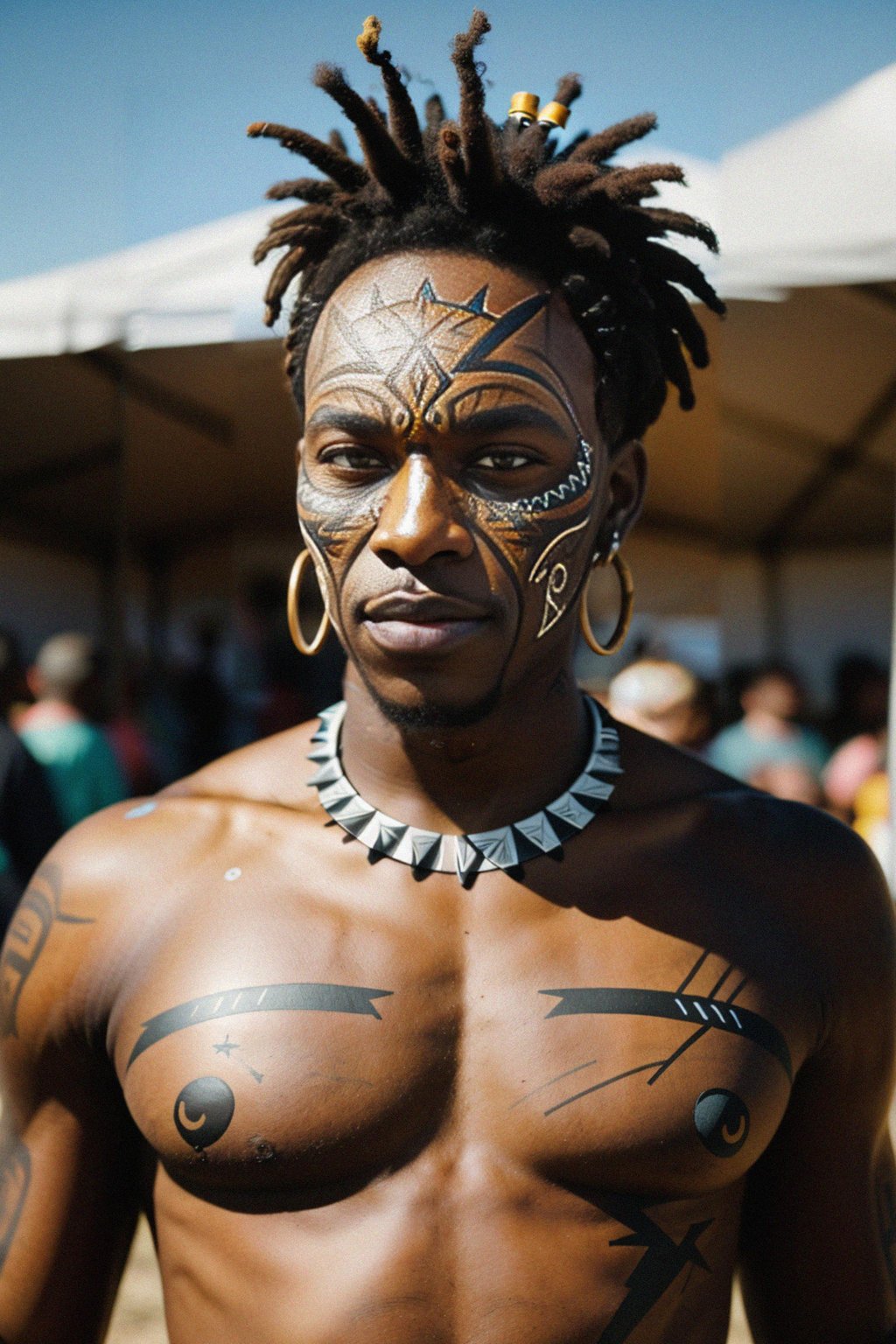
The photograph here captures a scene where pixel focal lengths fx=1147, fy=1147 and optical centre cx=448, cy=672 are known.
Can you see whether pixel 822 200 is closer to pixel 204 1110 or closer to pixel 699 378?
pixel 699 378

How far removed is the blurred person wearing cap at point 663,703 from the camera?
17.1ft

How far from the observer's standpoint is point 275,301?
2.09 metres

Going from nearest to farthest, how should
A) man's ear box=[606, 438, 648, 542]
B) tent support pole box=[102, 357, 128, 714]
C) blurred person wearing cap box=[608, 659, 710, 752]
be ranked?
man's ear box=[606, 438, 648, 542]
blurred person wearing cap box=[608, 659, 710, 752]
tent support pole box=[102, 357, 128, 714]

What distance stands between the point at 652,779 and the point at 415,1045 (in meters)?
0.62

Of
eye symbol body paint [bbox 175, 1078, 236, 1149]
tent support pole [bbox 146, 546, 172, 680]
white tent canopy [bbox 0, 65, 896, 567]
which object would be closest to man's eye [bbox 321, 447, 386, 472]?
eye symbol body paint [bbox 175, 1078, 236, 1149]

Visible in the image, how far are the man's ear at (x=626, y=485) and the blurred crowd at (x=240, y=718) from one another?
2550mm

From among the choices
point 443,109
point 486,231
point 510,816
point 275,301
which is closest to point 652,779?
point 510,816

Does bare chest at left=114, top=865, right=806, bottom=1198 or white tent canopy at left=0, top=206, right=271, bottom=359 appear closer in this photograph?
bare chest at left=114, top=865, right=806, bottom=1198

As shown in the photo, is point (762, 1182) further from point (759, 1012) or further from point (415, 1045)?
point (415, 1045)

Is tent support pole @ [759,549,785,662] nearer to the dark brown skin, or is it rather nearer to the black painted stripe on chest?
the dark brown skin

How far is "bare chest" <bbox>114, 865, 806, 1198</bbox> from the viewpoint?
5.10 feet

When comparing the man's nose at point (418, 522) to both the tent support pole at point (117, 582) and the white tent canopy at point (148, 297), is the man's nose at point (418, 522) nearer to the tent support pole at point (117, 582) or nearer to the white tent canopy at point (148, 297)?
the white tent canopy at point (148, 297)

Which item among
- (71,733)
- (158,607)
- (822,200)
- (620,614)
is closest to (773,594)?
(822,200)

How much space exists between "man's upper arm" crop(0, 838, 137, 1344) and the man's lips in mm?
640
